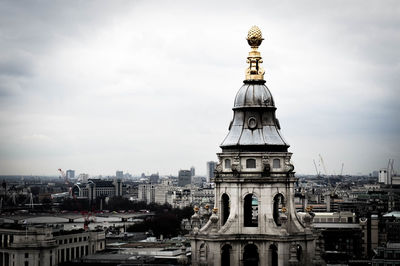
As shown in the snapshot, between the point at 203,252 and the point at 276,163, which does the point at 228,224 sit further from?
the point at 276,163

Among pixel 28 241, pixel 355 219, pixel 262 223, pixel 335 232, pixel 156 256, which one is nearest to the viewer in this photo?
pixel 262 223

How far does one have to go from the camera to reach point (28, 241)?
116 m

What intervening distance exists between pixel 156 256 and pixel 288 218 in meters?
72.6

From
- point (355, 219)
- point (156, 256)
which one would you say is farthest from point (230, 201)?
point (355, 219)

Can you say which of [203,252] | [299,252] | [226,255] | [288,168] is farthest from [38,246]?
[288,168]

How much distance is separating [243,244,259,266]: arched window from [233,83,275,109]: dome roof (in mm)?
4912

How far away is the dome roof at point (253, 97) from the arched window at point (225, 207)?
321 centimetres

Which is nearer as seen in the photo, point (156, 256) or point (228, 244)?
point (228, 244)

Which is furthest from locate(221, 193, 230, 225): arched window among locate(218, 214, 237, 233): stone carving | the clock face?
the clock face

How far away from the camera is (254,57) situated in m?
31.4

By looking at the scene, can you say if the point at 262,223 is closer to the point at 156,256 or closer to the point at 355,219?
the point at 156,256

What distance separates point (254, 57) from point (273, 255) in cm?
706

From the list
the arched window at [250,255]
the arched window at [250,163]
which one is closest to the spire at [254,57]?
the arched window at [250,163]

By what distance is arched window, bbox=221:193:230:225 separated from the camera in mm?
30580
